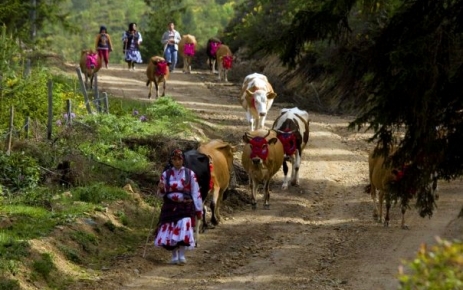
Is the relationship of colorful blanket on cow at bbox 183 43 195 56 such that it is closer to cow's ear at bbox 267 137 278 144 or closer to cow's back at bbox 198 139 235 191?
cow's ear at bbox 267 137 278 144

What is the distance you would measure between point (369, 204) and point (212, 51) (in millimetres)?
22661

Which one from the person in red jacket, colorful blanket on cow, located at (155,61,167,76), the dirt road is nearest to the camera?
the dirt road

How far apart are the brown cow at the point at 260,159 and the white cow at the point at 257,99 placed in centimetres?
632

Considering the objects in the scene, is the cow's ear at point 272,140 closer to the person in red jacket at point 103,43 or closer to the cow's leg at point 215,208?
the cow's leg at point 215,208

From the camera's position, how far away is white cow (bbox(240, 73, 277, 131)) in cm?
2597

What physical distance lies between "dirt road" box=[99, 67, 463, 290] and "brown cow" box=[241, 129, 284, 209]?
0.42 metres

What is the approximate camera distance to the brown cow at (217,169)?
16.6 m

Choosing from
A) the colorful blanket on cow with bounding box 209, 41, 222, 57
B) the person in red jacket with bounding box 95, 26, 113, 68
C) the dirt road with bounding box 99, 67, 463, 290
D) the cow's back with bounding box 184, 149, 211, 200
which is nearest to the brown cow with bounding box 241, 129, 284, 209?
the dirt road with bounding box 99, 67, 463, 290

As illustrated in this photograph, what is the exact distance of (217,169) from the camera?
16.9m

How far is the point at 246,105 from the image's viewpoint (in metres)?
26.5

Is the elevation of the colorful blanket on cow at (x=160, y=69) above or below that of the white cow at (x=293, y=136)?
above

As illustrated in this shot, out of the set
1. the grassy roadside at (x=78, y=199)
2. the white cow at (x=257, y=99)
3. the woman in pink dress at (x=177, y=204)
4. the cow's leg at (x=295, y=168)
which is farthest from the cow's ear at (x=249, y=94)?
the woman in pink dress at (x=177, y=204)

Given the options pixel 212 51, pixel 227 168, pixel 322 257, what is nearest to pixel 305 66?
pixel 212 51

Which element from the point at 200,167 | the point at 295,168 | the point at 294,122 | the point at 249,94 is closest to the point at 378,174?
the point at 200,167
